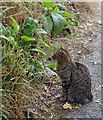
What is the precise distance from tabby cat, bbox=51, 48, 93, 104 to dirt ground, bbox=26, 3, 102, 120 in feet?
0.38

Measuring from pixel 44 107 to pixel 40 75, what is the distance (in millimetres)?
430

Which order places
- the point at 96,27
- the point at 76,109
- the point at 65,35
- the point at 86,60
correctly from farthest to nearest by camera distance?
1. the point at 96,27
2. the point at 65,35
3. the point at 86,60
4. the point at 76,109

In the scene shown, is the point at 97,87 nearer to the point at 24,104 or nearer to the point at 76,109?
the point at 76,109

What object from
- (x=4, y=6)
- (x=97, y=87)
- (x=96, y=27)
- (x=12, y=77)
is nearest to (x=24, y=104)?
(x=12, y=77)

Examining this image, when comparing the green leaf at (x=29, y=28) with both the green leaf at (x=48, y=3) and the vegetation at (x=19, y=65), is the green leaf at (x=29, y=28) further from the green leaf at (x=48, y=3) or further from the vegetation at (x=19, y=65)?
the green leaf at (x=48, y=3)

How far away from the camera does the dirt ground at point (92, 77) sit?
12.0ft

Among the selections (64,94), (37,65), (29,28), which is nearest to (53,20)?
(29,28)

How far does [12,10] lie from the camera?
4.60 m

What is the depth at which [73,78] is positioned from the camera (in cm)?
372

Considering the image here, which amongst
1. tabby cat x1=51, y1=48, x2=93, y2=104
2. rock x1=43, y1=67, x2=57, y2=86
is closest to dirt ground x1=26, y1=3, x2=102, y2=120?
rock x1=43, y1=67, x2=57, y2=86

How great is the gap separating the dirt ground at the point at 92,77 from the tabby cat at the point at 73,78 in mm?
115

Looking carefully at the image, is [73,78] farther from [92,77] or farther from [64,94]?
[92,77]

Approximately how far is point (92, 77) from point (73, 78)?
32.1 inches

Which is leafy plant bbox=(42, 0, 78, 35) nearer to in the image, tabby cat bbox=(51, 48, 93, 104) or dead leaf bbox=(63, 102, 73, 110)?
tabby cat bbox=(51, 48, 93, 104)
